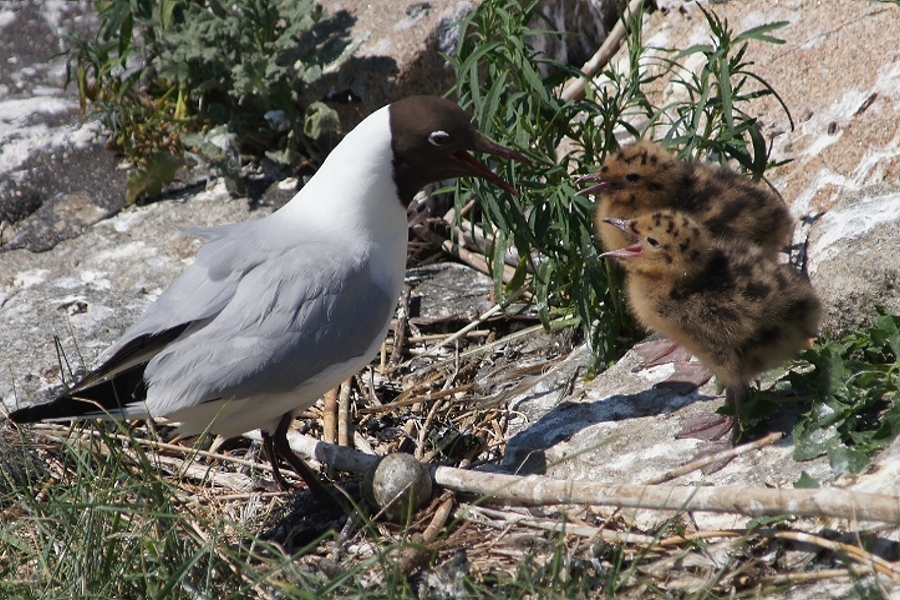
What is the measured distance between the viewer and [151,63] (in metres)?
6.34

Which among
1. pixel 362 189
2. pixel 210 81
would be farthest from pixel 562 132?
pixel 210 81

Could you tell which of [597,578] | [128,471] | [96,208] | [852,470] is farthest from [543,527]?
[96,208]

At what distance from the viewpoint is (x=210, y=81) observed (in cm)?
618

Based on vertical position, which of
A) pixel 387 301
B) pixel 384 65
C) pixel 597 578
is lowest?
pixel 597 578

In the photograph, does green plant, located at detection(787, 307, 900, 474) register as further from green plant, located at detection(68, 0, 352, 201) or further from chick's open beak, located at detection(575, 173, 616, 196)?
green plant, located at detection(68, 0, 352, 201)

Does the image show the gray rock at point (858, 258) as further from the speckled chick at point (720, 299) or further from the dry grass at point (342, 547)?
the dry grass at point (342, 547)

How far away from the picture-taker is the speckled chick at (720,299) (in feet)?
13.2

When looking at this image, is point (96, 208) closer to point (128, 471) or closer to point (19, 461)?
point (19, 461)

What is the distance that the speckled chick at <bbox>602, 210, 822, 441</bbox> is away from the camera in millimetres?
4035

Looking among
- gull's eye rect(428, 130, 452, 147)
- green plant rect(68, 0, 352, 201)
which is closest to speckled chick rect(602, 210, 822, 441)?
gull's eye rect(428, 130, 452, 147)

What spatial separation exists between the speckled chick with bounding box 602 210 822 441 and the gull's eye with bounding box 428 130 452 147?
750 millimetres

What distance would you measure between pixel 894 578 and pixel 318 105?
3956mm

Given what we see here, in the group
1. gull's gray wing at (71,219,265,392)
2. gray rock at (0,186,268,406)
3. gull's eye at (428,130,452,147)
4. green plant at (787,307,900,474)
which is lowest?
gray rock at (0,186,268,406)

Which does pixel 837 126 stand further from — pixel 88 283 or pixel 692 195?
pixel 88 283
